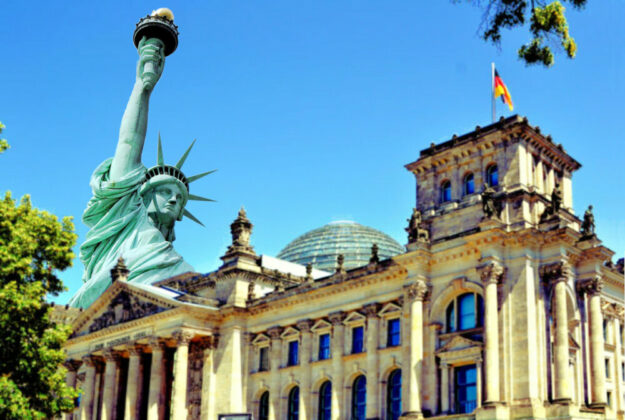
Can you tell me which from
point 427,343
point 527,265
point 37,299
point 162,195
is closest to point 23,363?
point 37,299

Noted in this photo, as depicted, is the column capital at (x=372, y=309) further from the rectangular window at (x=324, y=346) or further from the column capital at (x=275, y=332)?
the column capital at (x=275, y=332)

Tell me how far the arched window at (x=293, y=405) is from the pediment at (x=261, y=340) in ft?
12.9

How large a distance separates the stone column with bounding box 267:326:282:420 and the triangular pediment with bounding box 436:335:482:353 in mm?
13914

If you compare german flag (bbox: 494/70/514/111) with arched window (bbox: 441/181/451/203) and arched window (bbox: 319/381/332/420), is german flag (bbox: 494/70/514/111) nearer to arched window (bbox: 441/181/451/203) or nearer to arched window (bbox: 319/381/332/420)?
arched window (bbox: 441/181/451/203)

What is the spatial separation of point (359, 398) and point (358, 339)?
3.43 metres

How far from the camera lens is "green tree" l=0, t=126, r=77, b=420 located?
3447 centimetres

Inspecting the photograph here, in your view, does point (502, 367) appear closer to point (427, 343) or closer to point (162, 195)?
point (427, 343)

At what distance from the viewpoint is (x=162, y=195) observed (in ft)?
266

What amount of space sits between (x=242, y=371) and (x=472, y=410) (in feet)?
61.8

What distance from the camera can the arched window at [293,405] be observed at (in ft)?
174

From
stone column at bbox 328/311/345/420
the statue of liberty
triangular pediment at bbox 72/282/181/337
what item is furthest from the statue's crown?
stone column at bbox 328/311/345/420

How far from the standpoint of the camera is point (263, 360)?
56.2 m

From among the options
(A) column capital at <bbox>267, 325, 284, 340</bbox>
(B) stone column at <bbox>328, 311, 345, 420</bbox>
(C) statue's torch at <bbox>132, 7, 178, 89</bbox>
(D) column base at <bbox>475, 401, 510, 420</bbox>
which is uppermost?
(C) statue's torch at <bbox>132, 7, 178, 89</bbox>

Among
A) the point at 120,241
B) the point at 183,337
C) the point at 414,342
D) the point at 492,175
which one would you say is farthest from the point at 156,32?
the point at 414,342
